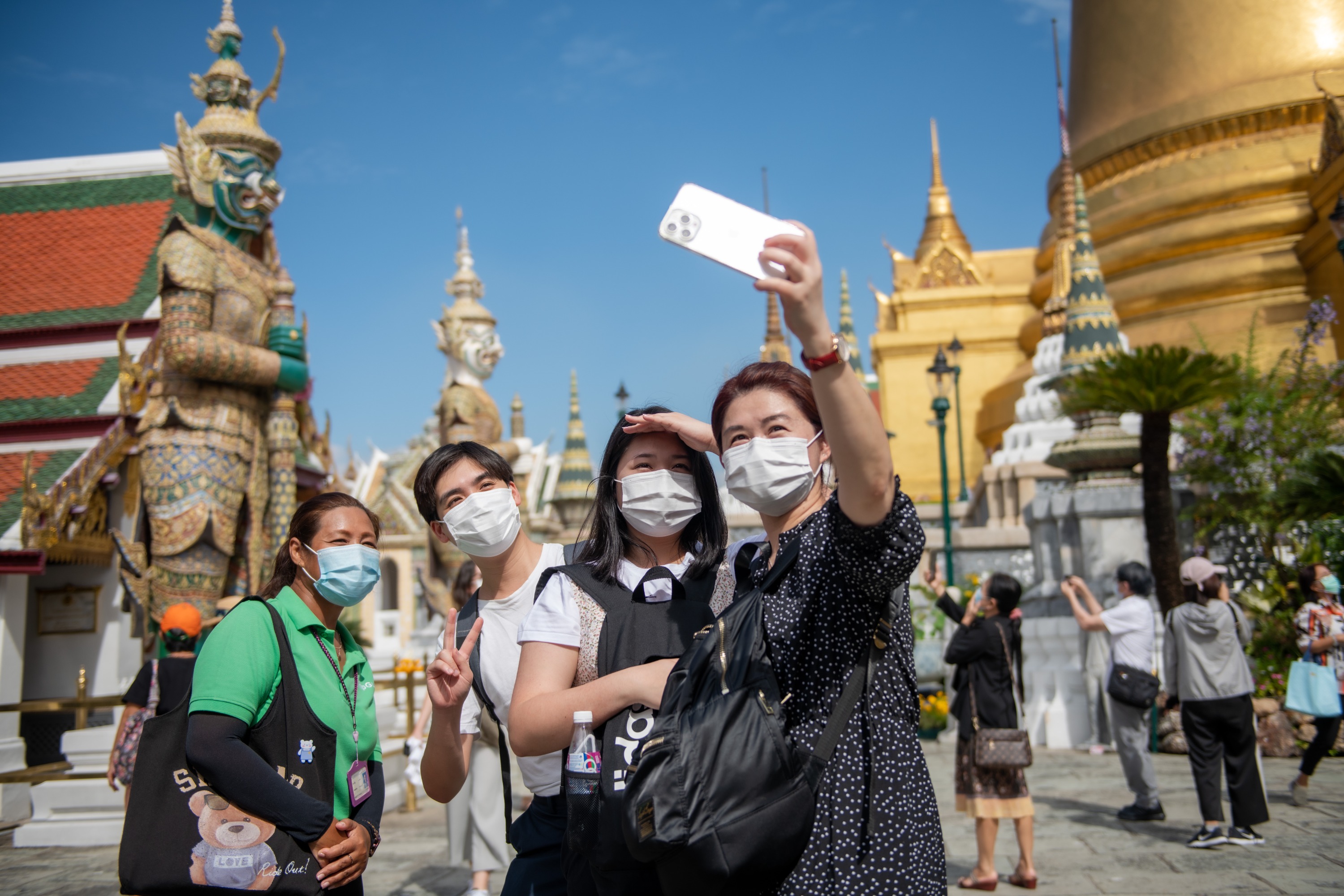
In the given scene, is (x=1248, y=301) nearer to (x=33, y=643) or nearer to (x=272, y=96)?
(x=272, y=96)

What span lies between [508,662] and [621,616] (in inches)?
26.1

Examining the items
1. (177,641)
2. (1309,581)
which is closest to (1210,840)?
Result: (1309,581)

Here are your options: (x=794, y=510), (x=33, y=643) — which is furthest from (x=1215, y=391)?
(x=33, y=643)

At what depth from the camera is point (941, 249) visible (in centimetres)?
2695

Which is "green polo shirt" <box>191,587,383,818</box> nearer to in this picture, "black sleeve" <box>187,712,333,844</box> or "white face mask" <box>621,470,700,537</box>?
"black sleeve" <box>187,712,333,844</box>

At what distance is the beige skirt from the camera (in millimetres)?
5375

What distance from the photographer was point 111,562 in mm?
9625

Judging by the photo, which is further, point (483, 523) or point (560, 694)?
point (483, 523)

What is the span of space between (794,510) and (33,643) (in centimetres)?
978

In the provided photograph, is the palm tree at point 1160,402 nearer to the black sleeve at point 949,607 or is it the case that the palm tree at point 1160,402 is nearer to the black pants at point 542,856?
→ the black sleeve at point 949,607

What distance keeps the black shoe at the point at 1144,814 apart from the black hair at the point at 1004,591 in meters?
1.85

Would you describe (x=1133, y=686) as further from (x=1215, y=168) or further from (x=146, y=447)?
(x=1215, y=168)

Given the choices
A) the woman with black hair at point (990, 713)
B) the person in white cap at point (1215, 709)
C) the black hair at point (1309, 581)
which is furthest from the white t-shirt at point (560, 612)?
the black hair at point (1309, 581)

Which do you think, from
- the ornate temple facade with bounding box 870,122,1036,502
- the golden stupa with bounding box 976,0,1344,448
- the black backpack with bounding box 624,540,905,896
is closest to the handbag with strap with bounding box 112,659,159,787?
the black backpack with bounding box 624,540,905,896
